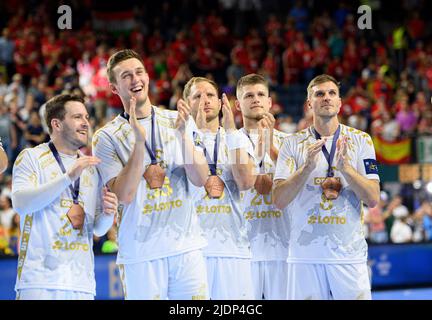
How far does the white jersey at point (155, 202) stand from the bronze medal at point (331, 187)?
4.37 feet

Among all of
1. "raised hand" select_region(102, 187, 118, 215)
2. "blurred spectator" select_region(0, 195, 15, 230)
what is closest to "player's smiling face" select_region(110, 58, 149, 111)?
"raised hand" select_region(102, 187, 118, 215)

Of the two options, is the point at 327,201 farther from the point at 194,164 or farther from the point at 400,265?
the point at 400,265

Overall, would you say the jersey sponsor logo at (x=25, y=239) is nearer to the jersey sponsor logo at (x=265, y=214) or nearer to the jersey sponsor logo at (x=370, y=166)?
the jersey sponsor logo at (x=265, y=214)

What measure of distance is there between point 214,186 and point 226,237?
505 millimetres

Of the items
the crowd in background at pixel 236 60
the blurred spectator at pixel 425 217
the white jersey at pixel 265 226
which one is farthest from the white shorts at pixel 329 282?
the blurred spectator at pixel 425 217

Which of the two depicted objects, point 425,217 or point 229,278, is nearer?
point 229,278

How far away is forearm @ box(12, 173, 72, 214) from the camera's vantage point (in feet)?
20.9

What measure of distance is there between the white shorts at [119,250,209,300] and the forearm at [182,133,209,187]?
0.60 m

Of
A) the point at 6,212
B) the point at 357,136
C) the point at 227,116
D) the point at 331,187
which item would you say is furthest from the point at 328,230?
the point at 6,212

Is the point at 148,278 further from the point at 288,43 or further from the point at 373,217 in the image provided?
the point at 288,43

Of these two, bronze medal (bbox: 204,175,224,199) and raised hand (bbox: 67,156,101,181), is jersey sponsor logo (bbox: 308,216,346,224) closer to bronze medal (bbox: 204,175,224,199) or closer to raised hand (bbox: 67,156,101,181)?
bronze medal (bbox: 204,175,224,199)

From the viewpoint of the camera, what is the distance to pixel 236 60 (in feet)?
72.9

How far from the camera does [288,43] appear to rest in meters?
23.5

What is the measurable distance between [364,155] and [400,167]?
30.1 ft
